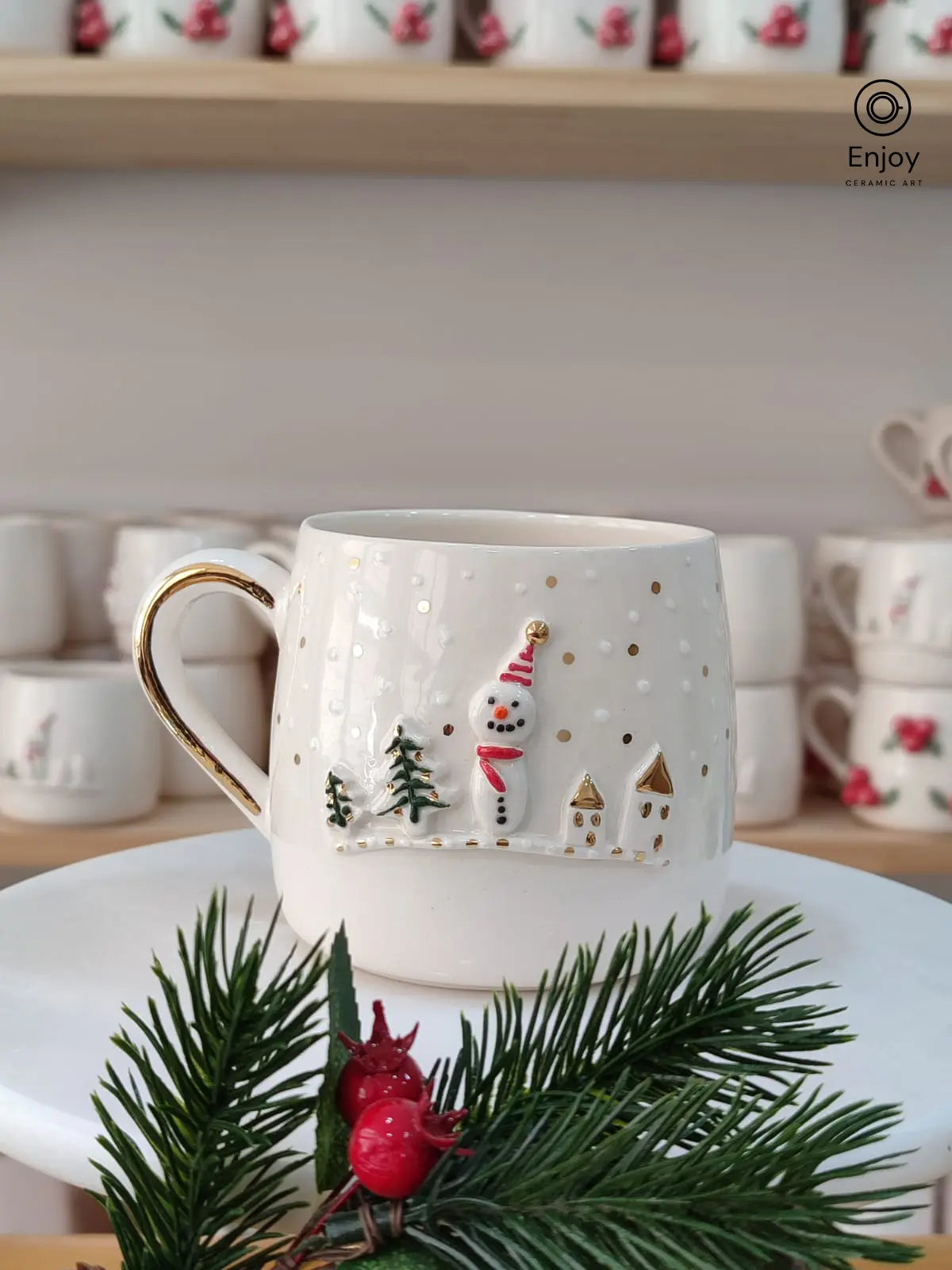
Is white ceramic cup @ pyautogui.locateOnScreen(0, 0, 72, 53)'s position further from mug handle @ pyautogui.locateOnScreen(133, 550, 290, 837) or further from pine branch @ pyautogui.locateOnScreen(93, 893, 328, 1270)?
pine branch @ pyautogui.locateOnScreen(93, 893, 328, 1270)

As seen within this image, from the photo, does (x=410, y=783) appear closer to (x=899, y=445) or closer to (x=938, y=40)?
(x=938, y=40)

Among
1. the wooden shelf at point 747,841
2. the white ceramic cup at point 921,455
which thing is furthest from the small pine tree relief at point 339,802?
the white ceramic cup at point 921,455

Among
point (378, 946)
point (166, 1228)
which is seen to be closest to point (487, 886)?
point (378, 946)

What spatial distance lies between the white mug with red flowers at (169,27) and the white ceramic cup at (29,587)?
314 millimetres

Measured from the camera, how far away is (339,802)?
0.36 metres

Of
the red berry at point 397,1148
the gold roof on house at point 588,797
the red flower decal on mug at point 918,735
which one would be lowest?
the red flower decal on mug at point 918,735

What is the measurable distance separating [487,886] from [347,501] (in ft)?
2.26

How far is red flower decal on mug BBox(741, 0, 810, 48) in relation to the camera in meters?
0.76

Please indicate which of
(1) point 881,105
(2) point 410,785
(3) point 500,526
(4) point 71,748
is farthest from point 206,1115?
(1) point 881,105

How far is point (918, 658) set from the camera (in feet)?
2.71

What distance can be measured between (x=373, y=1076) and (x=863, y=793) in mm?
→ 678

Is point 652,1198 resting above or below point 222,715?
above

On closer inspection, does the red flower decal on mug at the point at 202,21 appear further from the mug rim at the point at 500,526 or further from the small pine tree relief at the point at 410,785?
the small pine tree relief at the point at 410,785

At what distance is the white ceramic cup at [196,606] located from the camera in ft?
2.80
